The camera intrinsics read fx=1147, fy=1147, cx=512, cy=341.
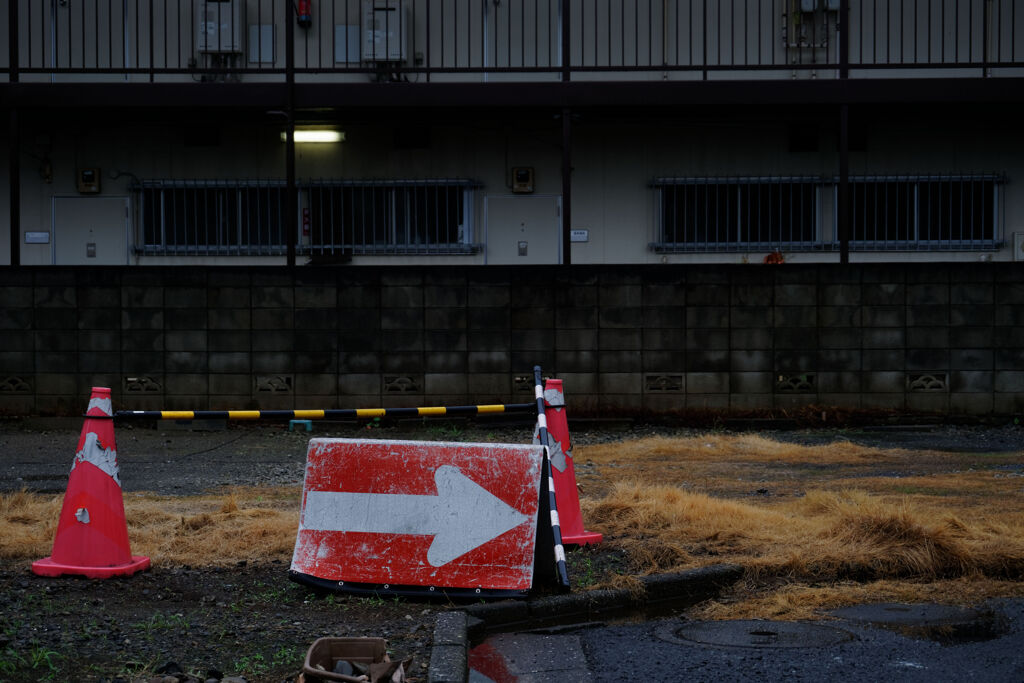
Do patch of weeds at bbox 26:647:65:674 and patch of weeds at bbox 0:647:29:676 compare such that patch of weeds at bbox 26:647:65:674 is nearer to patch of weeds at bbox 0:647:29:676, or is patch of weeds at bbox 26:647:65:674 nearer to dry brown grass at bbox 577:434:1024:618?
patch of weeds at bbox 0:647:29:676

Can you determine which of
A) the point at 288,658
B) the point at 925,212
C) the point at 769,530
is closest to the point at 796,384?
the point at 925,212

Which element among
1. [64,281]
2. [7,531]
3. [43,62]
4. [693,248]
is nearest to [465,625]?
[7,531]

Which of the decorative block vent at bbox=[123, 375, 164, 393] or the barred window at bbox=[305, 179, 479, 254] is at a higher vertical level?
the barred window at bbox=[305, 179, 479, 254]

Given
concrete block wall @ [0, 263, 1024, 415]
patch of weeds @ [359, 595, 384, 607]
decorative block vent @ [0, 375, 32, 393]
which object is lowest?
patch of weeds @ [359, 595, 384, 607]

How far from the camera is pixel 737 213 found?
1661 cm

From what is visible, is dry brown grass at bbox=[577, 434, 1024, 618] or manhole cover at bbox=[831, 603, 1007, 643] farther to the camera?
dry brown grass at bbox=[577, 434, 1024, 618]

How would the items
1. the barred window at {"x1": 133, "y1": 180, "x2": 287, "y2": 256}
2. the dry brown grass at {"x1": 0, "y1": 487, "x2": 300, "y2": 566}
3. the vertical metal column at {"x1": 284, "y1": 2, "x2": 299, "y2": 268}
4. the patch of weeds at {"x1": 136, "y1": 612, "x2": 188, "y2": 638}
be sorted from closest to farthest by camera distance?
the patch of weeds at {"x1": 136, "y1": 612, "x2": 188, "y2": 638} < the dry brown grass at {"x1": 0, "y1": 487, "x2": 300, "y2": 566} < the vertical metal column at {"x1": 284, "y1": 2, "x2": 299, "y2": 268} < the barred window at {"x1": 133, "y1": 180, "x2": 287, "y2": 256}

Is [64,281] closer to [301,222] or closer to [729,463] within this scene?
[301,222]

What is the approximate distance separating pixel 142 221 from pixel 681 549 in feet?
40.7

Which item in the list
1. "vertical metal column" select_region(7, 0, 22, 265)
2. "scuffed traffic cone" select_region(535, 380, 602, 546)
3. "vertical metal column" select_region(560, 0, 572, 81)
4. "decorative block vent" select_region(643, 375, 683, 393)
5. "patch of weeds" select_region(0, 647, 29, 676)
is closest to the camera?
"patch of weeds" select_region(0, 647, 29, 676)

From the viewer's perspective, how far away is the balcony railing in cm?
1617

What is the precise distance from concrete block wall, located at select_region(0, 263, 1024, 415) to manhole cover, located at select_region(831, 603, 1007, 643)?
307 inches

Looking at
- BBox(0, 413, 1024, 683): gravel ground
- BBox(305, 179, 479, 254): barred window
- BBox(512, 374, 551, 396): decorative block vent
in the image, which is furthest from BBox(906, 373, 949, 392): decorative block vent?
BBox(0, 413, 1024, 683): gravel ground

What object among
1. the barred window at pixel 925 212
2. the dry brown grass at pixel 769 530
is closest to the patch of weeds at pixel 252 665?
the dry brown grass at pixel 769 530
